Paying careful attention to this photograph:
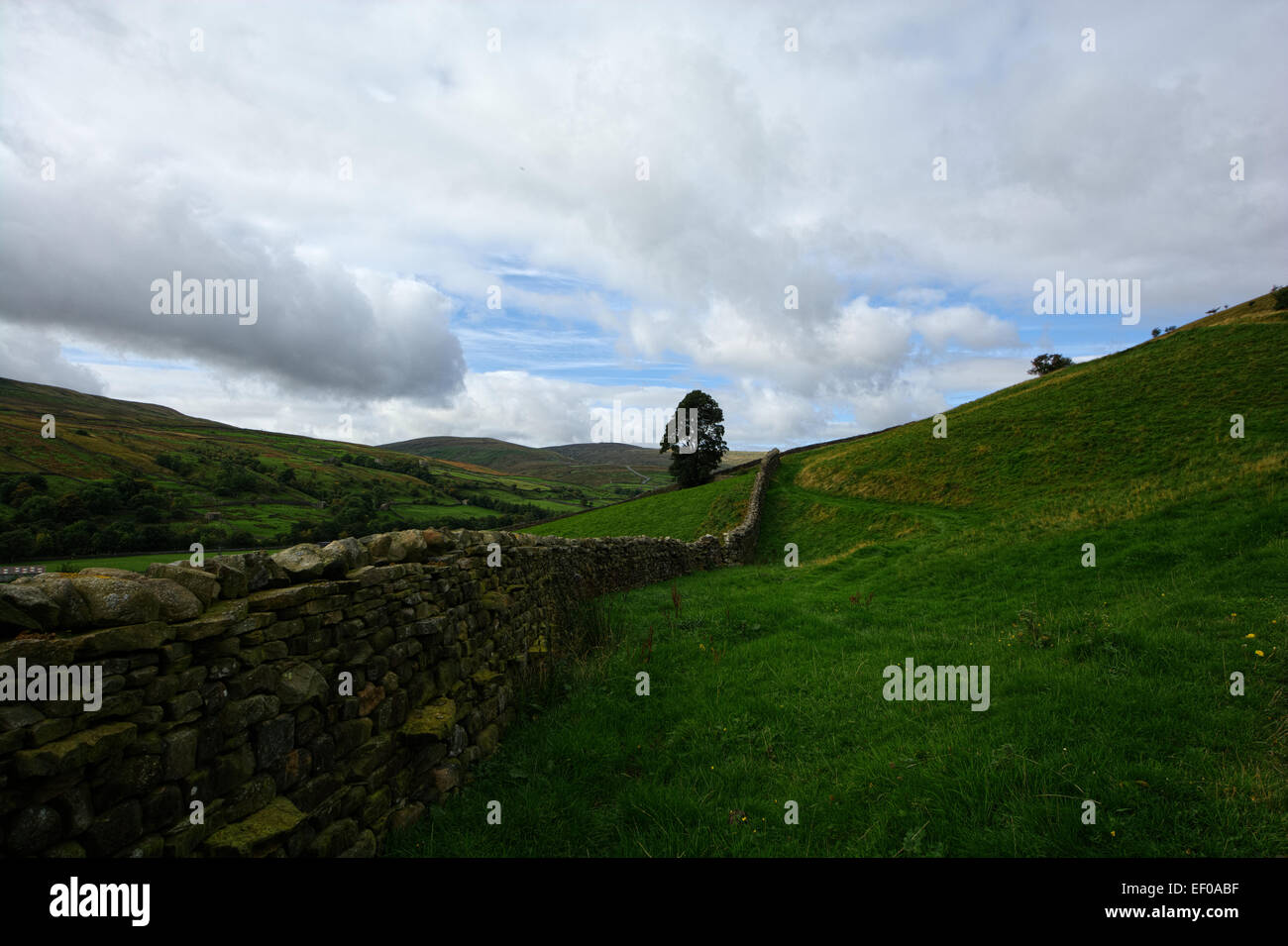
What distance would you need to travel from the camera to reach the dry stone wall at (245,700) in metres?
2.54

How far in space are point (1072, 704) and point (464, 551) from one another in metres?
6.45

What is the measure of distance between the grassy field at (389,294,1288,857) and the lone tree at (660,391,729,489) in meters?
30.7

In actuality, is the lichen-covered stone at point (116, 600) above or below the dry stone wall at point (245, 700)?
above

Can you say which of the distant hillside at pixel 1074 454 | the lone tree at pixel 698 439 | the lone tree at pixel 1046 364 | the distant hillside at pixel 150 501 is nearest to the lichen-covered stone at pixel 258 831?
the distant hillside at pixel 150 501

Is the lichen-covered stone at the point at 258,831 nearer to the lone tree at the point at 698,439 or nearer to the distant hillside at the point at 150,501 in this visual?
the distant hillside at the point at 150,501

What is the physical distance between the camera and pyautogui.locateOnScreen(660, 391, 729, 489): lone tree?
44938 mm

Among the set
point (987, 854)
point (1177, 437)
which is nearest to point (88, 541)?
point (987, 854)

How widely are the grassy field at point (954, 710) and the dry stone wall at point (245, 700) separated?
73 centimetres

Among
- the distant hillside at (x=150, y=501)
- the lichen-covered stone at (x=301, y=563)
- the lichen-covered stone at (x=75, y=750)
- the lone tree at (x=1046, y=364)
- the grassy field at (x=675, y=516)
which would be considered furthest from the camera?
the lone tree at (x=1046, y=364)

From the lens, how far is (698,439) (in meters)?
44.8

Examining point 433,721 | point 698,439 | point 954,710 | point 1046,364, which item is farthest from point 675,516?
point 1046,364

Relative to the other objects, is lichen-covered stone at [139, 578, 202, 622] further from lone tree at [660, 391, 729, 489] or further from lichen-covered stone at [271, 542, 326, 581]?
lone tree at [660, 391, 729, 489]
